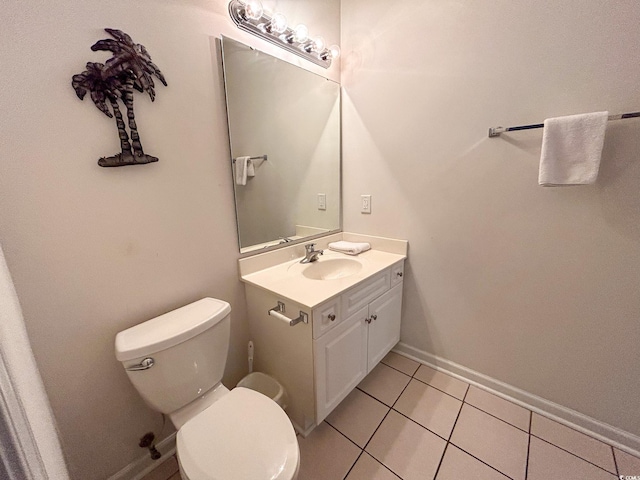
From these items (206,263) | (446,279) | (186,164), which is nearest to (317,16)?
(186,164)

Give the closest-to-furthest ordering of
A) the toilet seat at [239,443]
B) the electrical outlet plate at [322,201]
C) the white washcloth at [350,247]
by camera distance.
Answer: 1. the toilet seat at [239,443]
2. the white washcloth at [350,247]
3. the electrical outlet plate at [322,201]

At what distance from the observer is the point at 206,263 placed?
1241 millimetres

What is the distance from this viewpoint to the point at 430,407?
1.42m

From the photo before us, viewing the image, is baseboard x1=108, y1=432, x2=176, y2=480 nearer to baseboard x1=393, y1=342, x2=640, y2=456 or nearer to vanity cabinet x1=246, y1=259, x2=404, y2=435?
vanity cabinet x1=246, y1=259, x2=404, y2=435

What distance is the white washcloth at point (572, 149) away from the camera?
0.97 metres

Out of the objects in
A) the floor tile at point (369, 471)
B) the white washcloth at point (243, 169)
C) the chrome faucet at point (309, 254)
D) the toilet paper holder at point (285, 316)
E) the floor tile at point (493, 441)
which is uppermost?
the white washcloth at point (243, 169)

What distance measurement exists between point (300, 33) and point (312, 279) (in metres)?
1.35

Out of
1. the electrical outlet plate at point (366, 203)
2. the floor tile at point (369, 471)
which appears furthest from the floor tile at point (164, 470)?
the electrical outlet plate at point (366, 203)

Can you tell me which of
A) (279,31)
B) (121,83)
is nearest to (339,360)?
(121,83)

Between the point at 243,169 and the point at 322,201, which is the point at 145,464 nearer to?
the point at 243,169

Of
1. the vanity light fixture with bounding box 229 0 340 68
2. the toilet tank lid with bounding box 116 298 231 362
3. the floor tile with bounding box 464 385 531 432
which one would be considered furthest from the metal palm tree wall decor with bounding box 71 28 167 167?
the floor tile with bounding box 464 385 531 432

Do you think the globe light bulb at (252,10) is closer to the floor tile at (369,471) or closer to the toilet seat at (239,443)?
the toilet seat at (239,443)

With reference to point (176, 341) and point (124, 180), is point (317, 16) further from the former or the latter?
point (176, 341)

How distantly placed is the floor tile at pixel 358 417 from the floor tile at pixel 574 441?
0.76 metres
